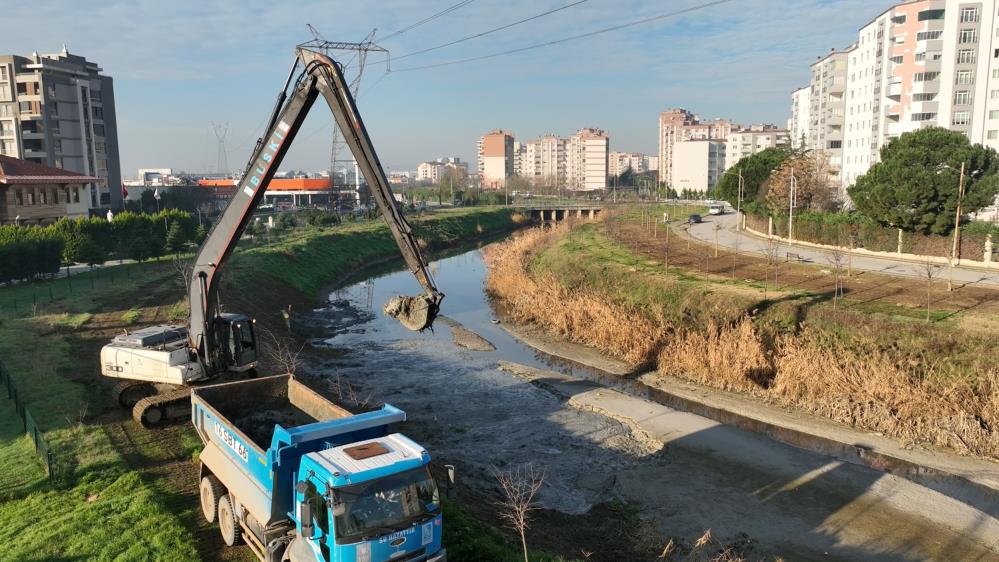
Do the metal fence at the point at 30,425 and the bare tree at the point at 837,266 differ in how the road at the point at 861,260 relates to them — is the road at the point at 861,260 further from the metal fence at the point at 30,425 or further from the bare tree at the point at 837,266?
the metal fence at the point at 30,425

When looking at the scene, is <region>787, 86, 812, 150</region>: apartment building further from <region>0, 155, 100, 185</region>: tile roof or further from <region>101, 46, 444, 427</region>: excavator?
<region>101, 46, 444, 427</region>: excavator

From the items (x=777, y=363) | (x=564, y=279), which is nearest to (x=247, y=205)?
(x=777, y=363)

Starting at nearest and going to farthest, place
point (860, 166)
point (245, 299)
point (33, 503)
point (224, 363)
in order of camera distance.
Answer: point (33, 503) < point (224, 363) < point (245, 299) < point (860, 166)

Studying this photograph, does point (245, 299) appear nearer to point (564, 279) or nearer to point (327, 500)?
point (564, 279)

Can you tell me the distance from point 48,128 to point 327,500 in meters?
→ 89.6

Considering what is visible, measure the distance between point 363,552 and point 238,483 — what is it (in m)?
3.84

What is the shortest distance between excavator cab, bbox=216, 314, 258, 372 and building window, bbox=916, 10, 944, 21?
3245 inches

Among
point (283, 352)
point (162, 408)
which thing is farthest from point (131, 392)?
point (283, 352)

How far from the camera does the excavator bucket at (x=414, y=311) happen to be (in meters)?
14.0

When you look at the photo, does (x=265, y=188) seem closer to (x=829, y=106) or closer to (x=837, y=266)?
(x=837, y=266)

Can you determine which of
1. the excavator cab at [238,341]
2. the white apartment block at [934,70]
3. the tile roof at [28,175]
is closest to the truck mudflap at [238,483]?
the excavator cab at [238,341]

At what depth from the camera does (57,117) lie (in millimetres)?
81062

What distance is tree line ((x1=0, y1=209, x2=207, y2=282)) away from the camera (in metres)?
37.6

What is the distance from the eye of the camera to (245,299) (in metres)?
37.4
